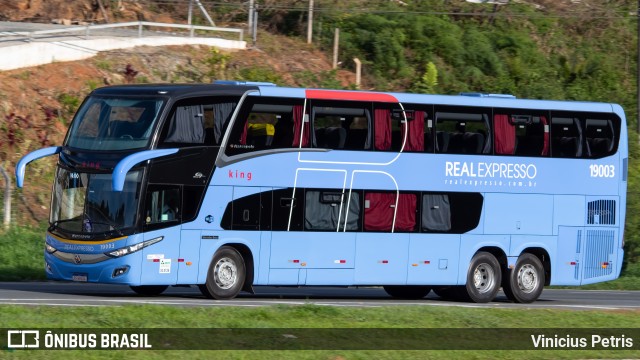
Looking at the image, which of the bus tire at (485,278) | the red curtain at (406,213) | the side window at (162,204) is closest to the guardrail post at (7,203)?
the side window at (162,204)


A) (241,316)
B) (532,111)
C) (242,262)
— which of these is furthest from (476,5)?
(241,316)

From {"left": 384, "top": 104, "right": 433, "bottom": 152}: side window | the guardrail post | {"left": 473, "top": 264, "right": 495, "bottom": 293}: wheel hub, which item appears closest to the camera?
{"left": 384, "top": 104, "right": 433, "bottom": 152}: side window

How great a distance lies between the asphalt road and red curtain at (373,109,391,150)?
10.1 feet

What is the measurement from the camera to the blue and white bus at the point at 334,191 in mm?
21156

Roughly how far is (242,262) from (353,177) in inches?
108

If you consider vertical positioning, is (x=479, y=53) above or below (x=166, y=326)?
above

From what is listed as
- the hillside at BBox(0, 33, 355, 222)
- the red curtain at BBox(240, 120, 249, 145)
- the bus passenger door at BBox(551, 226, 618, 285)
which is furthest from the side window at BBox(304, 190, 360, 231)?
the hillside at BBox(0, 33, 355, 222)

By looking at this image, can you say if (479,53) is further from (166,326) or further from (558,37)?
(166,326)

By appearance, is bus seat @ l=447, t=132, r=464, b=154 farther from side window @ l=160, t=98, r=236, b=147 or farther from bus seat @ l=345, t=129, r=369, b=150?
side window @ l=160, t=98, r=236, b=147

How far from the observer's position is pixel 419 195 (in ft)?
78.5

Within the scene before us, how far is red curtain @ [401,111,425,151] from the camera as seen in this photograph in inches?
935

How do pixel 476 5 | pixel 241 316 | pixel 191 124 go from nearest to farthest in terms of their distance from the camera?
pixel 241 316 < pixel 191 124 < pixel 476 5

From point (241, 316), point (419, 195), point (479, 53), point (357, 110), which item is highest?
point (479, 53)

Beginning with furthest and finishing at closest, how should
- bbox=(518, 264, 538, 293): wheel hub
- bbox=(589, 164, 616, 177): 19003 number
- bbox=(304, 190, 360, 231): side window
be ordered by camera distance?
bbox=(589, 164, 616, 177): 19003 number → bbox=(518, 264, 538, 293): wheel hub → bbox=(304, 190, 360, 231): side window
